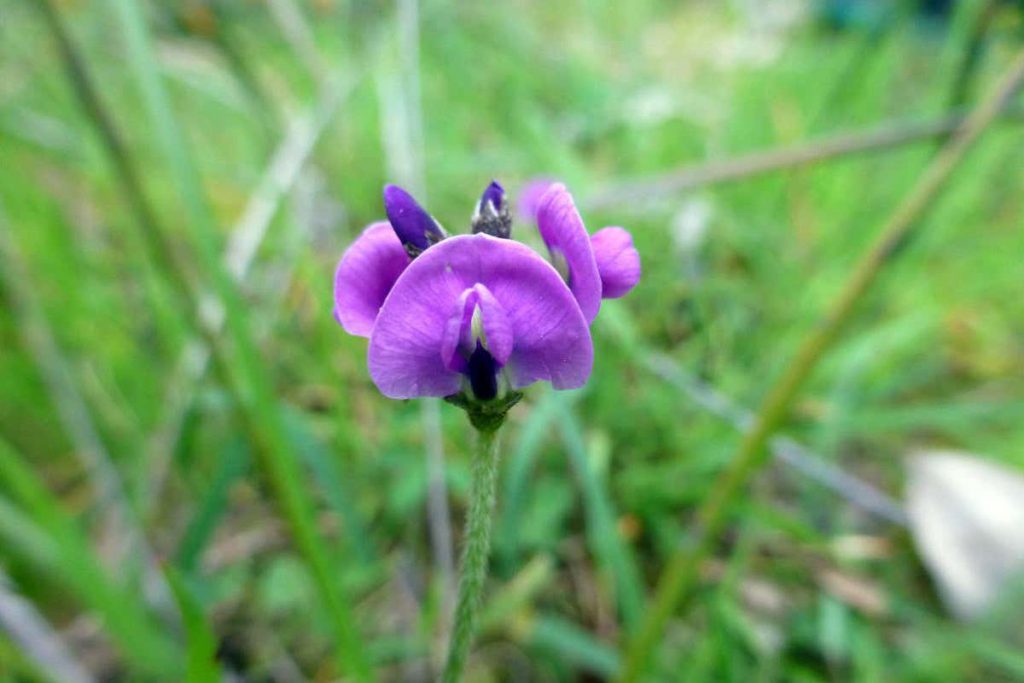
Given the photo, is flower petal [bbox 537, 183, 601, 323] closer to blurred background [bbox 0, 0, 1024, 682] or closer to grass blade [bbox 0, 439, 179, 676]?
blurred background [bbox 0, 0, 1024, 682]

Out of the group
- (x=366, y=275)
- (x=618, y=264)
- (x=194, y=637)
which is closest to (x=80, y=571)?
(x=194, y=637)

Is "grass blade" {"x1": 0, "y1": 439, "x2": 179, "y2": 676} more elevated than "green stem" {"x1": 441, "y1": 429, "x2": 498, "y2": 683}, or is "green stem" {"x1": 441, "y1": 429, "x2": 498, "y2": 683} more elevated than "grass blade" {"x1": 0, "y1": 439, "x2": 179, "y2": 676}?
"green stem" {"x1": 441, "y1": 429, "x2": 498, "y2": 683}

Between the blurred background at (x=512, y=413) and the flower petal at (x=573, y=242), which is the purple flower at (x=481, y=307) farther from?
the blurred background at (x=512, y=413)

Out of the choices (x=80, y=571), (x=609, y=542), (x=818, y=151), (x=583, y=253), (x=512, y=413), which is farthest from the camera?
(x=512, y=413)

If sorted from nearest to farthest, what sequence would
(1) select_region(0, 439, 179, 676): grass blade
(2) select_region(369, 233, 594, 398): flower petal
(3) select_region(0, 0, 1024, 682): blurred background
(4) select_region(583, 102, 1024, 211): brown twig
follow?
(2) select_region(369, 233, 594, 398): flower petal
(1) select_region(0, 439, 179, 676): grass blade
(3) select_region(0, 0, 1024, 682): blurred background
(4) select_region(583, 102, 1024, 211): brown twig

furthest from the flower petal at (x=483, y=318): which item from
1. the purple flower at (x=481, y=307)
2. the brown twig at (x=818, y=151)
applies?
the brown twig at (x=818, y=151)

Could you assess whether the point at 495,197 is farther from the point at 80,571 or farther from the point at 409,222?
the point at 80,571

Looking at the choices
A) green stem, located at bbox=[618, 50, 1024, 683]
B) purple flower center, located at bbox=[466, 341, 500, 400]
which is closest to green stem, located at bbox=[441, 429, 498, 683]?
purple flower center, located at bbox=[466, 341, 500, 400]
